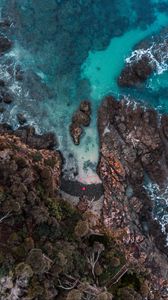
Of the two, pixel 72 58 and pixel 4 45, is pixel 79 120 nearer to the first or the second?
pixel 72 58

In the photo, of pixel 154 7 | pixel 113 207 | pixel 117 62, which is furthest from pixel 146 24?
pixel 113 207

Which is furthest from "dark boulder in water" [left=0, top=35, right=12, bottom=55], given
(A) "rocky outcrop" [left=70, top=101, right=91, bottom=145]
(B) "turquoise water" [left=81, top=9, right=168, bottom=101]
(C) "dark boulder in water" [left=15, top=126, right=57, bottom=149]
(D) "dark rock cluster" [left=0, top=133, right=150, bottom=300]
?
(D) "dark rock cluster" [left=0, top=133, right=150, bottom=300]

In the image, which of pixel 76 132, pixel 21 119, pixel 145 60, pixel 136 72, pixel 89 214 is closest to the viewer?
pixel 89 214

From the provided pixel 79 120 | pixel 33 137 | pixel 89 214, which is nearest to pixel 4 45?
pixel 33 137

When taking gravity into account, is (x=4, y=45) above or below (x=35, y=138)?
above

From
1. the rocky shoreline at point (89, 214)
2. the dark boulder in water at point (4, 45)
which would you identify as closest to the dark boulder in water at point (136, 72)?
the rocky shoreline at point (89, 214)

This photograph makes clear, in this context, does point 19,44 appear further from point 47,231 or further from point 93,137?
point 47,231

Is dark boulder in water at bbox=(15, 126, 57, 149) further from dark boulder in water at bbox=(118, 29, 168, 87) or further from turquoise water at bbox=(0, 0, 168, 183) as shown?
dark boulder in water at bbox=(118, 29, 168, 87)
